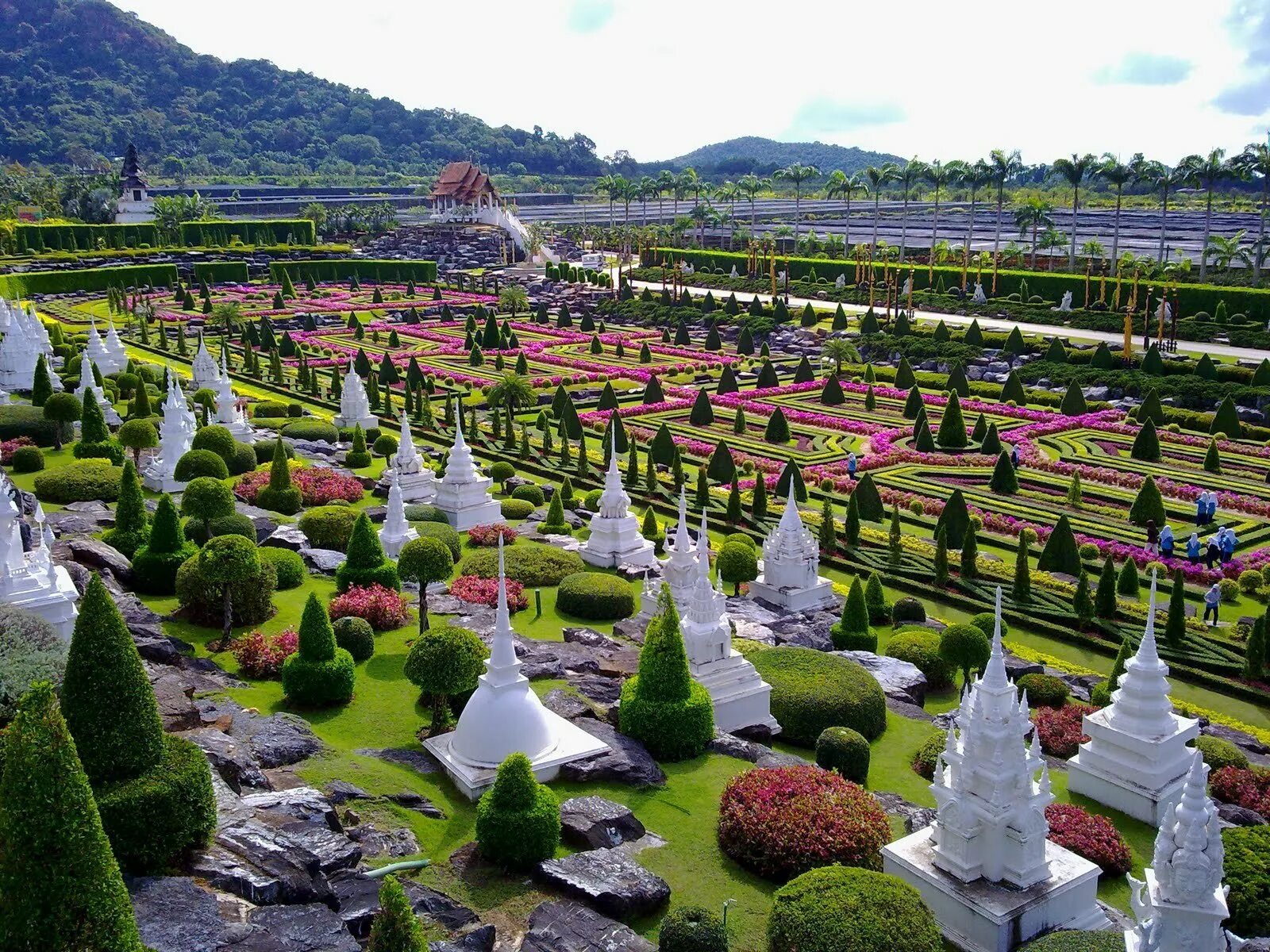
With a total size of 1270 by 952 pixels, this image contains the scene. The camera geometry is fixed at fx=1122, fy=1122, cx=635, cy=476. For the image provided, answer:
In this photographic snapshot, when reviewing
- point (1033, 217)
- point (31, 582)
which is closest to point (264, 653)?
point (31, 582)

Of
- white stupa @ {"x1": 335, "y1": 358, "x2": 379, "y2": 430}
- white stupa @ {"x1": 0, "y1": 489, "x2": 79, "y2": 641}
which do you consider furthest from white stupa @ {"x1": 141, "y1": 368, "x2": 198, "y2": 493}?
white stupa @ {"x1": 0, "y1": 489, "x2": 79, "y2": 641}

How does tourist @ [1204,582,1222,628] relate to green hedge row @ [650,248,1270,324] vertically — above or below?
below

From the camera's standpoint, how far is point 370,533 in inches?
1046

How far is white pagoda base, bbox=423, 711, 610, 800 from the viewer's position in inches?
686

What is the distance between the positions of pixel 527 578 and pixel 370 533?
492cm

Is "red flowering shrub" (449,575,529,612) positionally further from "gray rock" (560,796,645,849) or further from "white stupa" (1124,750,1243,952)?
"white stupa" (1124,750,1243,952)

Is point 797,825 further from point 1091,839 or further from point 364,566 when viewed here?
point 364,566

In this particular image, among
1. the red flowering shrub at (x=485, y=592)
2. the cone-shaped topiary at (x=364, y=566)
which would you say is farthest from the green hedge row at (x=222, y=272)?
the cone-shaped topiary at (x=364, y=566)

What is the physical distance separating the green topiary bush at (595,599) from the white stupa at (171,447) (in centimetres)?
1441

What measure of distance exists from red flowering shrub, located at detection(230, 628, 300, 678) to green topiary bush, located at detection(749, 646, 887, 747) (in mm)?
9531

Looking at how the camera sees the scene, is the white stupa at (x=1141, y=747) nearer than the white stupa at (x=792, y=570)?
Yes

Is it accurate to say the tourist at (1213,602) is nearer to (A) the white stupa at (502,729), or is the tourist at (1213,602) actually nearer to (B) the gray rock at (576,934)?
(A) the white stupa at (502,729)

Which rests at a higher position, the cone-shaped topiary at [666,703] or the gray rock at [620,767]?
the cone-shaped topiary at [666,703]

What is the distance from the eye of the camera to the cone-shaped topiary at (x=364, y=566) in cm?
2638
